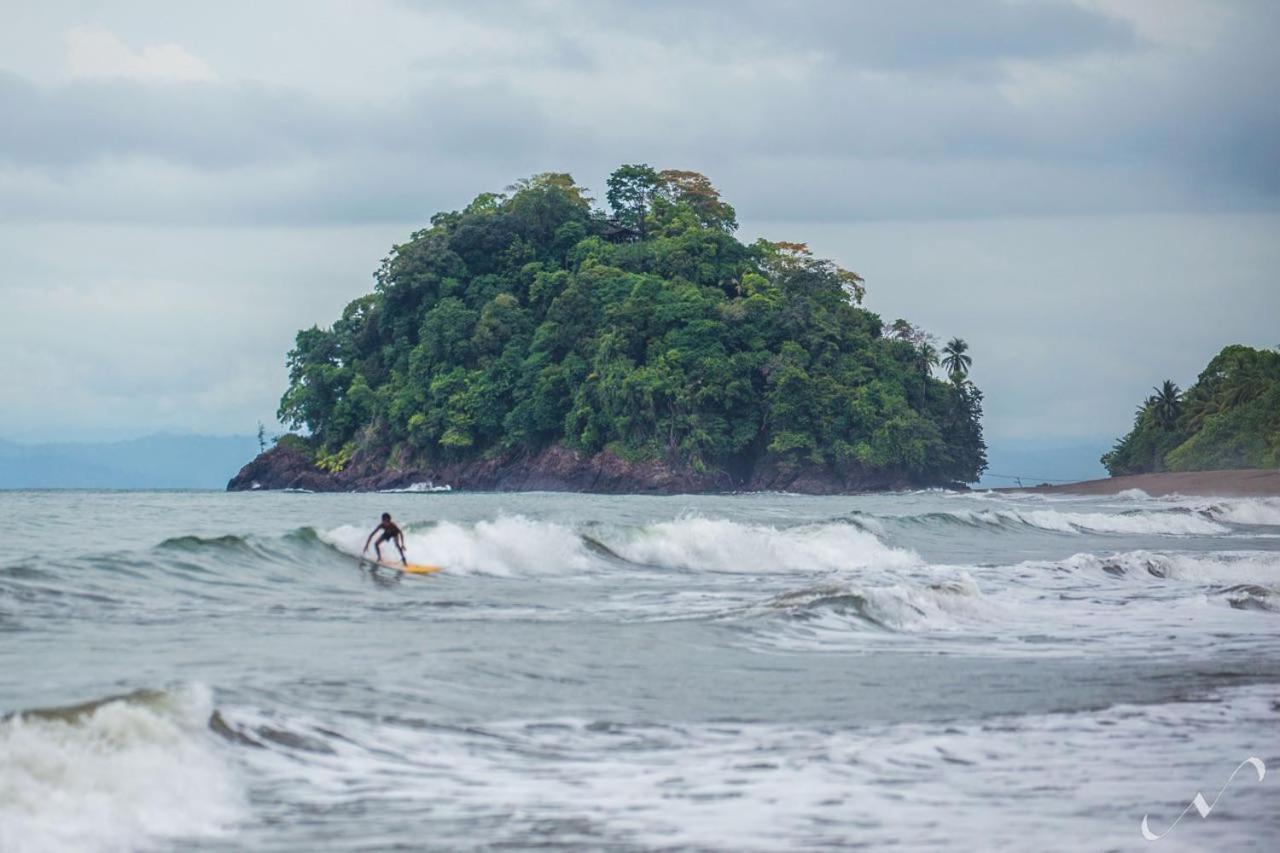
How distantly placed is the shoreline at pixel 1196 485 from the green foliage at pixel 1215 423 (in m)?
5.37

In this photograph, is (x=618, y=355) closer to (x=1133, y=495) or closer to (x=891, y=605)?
(x=1133, y=495)

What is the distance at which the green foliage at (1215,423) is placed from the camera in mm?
80188

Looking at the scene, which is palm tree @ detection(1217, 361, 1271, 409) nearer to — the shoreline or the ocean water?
the shoreline

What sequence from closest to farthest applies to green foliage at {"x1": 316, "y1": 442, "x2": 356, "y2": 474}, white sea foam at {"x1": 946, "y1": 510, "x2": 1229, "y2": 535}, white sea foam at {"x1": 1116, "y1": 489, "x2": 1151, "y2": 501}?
white sea foam at {"x1": 946, "y1": 510, "x2": 1229, "y2": 535} < white sea foam at {"x1": 1116, "y1": 489, "x2": 1151, "y2": 501} < green foliage at {"x1": 316, "y1": 442, "x2": 356, "y2": 474}

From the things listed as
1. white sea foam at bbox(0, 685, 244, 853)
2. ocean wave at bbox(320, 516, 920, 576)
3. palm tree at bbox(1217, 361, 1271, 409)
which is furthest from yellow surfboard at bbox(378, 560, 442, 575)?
palm tree at bbox(1217, 361, 1271, 409)

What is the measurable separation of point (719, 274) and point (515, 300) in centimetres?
1185

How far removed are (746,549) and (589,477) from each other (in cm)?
5271

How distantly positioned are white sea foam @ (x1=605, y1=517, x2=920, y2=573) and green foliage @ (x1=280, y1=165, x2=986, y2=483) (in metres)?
48.4

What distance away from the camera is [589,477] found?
79.8 meters

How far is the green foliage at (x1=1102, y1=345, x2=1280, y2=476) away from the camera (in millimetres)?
80188

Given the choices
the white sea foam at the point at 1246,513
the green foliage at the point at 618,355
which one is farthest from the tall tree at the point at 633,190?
the white sea foam at the point at 1246,513

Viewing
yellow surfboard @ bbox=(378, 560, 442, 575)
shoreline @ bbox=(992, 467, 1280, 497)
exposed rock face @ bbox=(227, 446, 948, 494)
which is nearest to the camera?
yellow surfboard @ bbox=(378, 560, 442, 575)

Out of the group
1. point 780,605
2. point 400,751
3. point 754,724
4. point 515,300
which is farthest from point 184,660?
point 515,300

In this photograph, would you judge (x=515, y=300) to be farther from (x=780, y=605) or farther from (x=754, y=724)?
(x=754, y=724)
